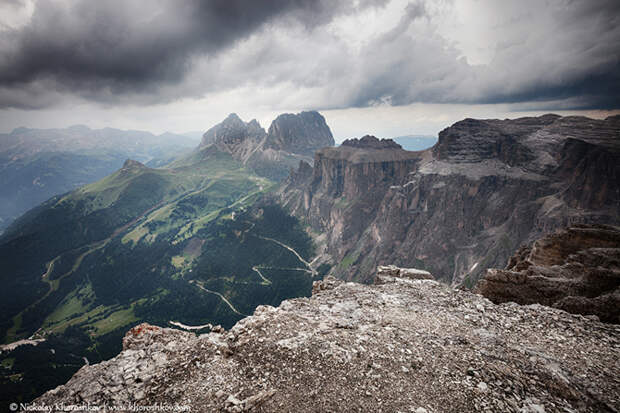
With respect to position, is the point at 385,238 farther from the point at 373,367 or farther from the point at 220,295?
the point at 373,367

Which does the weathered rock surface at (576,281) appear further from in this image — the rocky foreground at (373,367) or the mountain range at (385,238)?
Result: the mountain range at (385,238)

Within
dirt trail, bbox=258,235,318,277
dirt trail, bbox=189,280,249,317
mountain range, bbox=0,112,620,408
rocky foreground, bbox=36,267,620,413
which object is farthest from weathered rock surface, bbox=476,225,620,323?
dirt trail, bbox=258,235,318,277

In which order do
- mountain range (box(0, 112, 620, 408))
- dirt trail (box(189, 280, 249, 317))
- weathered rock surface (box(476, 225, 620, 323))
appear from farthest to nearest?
dirt trail (box(189, 280, 249, 317)) → mountain range (box(0, 112, 620, 408)) → weathered rock surface (box(476, 225, 620, 323))

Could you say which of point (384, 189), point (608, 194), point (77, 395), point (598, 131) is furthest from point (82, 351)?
point (598, 131)

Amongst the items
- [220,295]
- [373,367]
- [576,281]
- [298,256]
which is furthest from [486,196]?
[220,295]

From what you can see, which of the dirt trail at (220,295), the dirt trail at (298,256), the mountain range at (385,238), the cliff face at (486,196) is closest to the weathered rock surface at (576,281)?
the mountain range at (385,238)

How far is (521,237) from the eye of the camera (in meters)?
Result: 83.1

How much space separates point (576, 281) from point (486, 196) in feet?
337

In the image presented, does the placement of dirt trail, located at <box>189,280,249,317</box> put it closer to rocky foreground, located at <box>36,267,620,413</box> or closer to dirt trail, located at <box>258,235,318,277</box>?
dirt trail, located at <box>258,235,318,277</box>

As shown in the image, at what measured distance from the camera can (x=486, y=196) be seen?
345 feet

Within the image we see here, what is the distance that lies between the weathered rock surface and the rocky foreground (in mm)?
3251

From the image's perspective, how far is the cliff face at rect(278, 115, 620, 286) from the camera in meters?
76.9

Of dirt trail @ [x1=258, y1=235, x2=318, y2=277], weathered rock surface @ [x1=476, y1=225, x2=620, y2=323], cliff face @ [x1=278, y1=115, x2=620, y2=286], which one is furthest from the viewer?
dirt trail @ [x1=258, y1=235, x2=318, y2=277]

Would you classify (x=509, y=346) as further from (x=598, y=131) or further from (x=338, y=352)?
(x=598, y=131)
